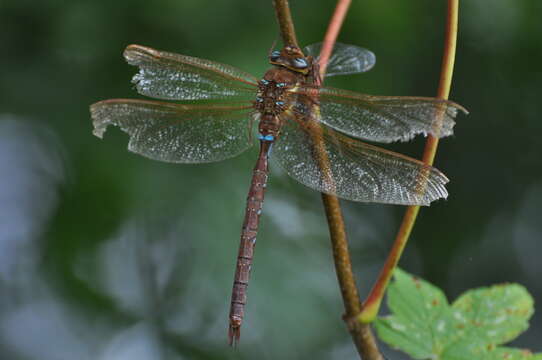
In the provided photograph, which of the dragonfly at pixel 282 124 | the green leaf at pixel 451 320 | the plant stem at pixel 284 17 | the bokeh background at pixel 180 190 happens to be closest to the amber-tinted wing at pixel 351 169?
the dragonfly at pixel 282 124

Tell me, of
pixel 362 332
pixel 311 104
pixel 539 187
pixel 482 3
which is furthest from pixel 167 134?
pixel 539 187

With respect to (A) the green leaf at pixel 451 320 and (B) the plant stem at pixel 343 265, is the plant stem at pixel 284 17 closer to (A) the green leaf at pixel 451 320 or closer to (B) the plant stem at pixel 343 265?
(B) the plant stem at pixel 343 265

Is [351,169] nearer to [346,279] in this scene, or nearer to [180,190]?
[346,279]

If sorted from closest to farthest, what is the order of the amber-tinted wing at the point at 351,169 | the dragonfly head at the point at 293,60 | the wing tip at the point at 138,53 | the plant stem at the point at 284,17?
the plant stem at the point at 284,17
the amber-tinted wing at the point at 351,169
the dragonfly head at the point at 293,60
the wing tip at the point at 138,53

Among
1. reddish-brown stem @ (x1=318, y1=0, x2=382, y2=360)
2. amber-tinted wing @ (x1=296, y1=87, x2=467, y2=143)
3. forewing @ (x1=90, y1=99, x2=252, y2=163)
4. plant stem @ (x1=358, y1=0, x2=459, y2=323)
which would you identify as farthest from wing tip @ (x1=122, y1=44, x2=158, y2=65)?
plant stem @ (x1=358, y1=0, x2=459, y2=323)

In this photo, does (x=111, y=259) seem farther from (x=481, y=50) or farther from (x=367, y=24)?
(x=481, y=50)

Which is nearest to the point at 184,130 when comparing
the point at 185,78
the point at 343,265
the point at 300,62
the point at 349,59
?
the point at 185,78

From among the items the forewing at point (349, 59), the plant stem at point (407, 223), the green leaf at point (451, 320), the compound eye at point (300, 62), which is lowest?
the green leaf at point (451, 320)

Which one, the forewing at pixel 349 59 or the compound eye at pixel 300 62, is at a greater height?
the forewing at pixel 349 59
